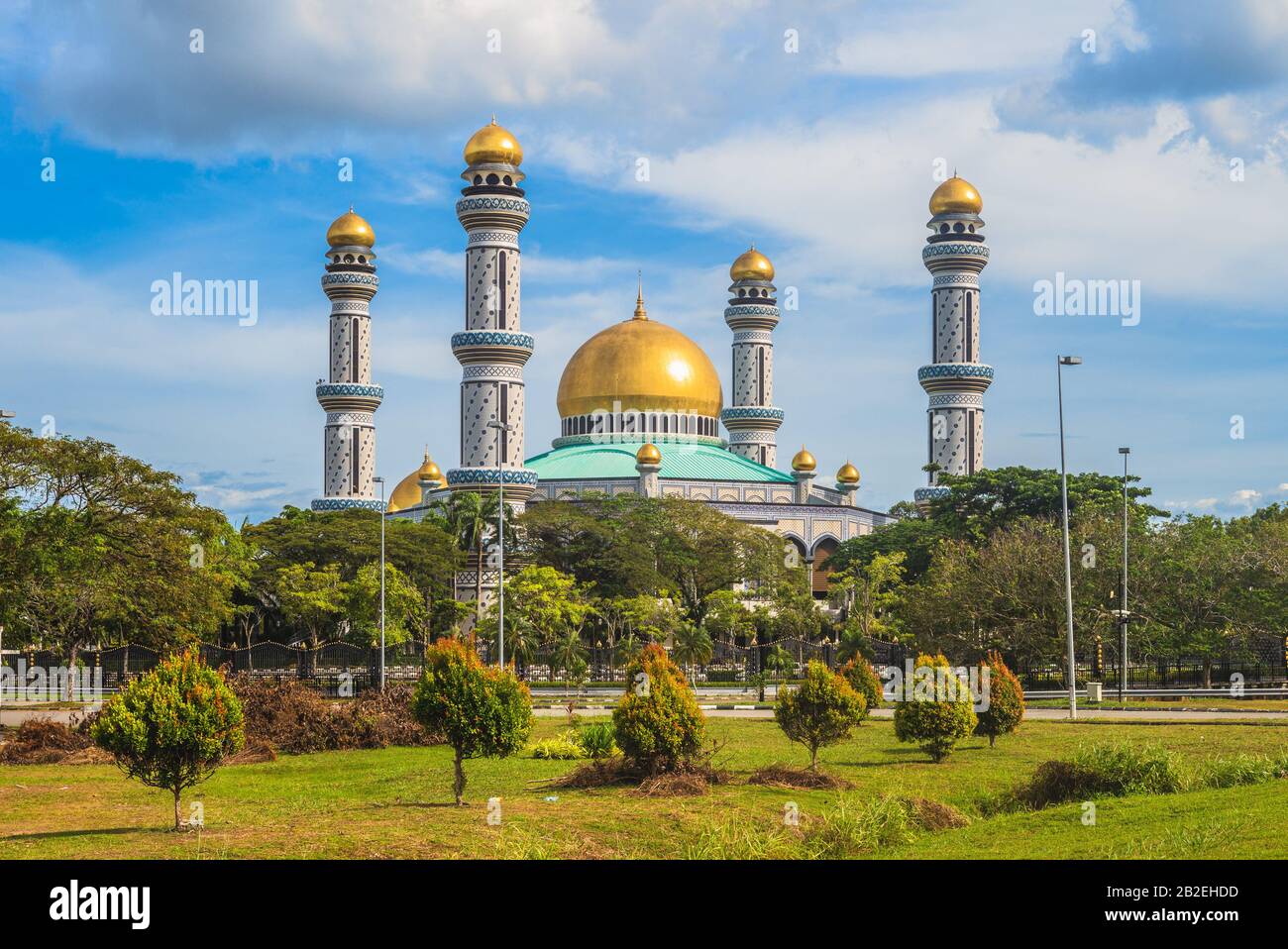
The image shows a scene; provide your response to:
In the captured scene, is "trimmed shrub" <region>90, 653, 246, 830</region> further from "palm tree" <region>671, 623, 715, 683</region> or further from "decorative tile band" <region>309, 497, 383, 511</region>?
"decorative tile band" <region>309, 497, 383, 511</region>

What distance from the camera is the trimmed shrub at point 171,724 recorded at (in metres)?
16.6

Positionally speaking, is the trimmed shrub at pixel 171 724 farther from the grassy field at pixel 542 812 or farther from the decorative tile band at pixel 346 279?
the decorative tile band at pixel 346 279

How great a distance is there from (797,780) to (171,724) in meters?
8.04

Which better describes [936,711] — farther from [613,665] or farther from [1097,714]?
[613,665]

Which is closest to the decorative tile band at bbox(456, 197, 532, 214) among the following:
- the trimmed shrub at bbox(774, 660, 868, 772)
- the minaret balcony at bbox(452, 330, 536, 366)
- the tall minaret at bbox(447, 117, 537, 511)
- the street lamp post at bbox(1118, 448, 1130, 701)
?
the tall minaret at bbox(447, 117, 537, 511)

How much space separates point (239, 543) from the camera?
55.2 metres

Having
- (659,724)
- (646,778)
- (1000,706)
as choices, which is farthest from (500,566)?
(659,724)

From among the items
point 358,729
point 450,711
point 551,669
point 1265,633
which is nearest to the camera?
point 450,711

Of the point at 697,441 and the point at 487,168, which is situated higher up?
the point at 487,168

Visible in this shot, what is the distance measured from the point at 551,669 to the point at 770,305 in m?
48.4

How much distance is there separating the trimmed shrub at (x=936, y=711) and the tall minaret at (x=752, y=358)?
225ft

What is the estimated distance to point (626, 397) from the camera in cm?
8856
